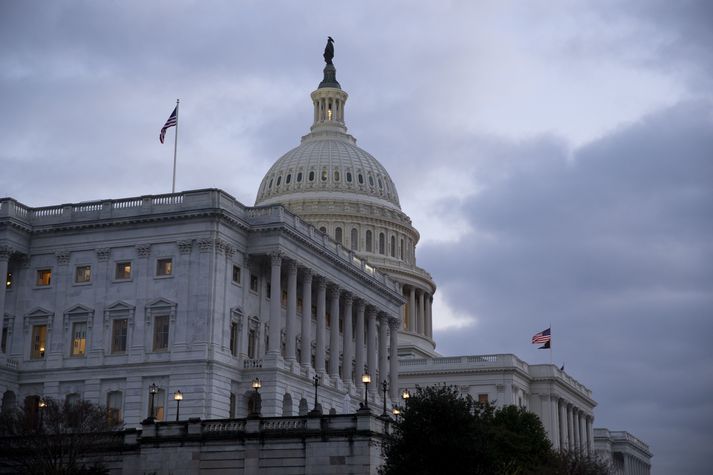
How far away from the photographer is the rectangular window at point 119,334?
307ft

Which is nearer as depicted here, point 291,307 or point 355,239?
point 291,307

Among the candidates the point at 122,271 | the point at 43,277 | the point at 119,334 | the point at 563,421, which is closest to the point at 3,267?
the point at 43,277

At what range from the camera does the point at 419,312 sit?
169125 mm

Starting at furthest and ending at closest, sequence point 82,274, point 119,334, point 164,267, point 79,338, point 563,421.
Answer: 1. point 563,421
2. point 82,274
3. point 79,338
4. point 164,267
5. point 119,334

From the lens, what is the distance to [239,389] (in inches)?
3688

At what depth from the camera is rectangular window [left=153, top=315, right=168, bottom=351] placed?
92.2 metres

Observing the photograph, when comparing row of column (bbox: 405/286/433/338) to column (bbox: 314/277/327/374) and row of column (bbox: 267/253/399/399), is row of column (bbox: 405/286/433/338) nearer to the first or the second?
row of column (bbox: 267/253/399/399)

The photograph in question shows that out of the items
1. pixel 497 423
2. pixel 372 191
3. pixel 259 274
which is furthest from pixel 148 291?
pixel 372 191

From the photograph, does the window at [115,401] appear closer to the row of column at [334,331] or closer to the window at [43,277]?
the window at [43,277]

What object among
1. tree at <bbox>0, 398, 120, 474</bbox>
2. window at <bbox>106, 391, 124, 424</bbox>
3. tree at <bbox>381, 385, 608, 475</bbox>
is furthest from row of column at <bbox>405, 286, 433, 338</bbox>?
tree at <bbox>381, 385, 608, 475</bbox>

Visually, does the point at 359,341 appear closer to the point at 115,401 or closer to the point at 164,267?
the point at 164,267

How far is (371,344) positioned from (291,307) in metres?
18.9

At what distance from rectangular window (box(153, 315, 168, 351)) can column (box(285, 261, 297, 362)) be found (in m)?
10.7

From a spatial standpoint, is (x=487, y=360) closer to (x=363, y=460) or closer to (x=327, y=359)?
(x=327, y=359)
